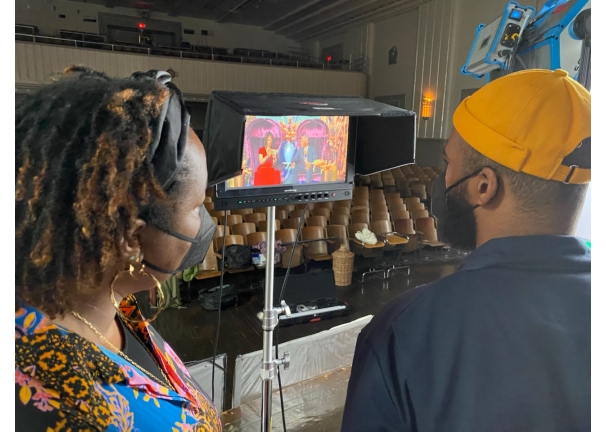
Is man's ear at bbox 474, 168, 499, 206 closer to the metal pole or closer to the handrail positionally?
the metal pole

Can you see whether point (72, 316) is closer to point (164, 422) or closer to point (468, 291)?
point (164, 422)

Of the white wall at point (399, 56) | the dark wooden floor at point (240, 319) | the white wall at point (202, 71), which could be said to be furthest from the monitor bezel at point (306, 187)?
the white wall at point (399, 56)

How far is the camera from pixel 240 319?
11.0 ft

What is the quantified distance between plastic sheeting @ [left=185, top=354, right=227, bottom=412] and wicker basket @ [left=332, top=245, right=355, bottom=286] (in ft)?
7.03

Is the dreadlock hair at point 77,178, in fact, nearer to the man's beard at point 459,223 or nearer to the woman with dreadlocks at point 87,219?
the woman with dreadlocks at point 87,219

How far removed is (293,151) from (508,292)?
0.60 metres

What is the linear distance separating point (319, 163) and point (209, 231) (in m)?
0.42

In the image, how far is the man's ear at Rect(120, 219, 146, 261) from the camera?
2.13 ft

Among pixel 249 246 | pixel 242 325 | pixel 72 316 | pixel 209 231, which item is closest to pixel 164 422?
pixel 72 316

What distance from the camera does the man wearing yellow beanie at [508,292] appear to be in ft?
2.29

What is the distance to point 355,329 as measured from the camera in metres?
2.31

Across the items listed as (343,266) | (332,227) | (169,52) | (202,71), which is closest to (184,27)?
(169,52)

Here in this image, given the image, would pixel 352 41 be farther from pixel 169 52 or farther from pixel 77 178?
pixel 77 178

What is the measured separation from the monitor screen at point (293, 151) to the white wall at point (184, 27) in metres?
8.76
